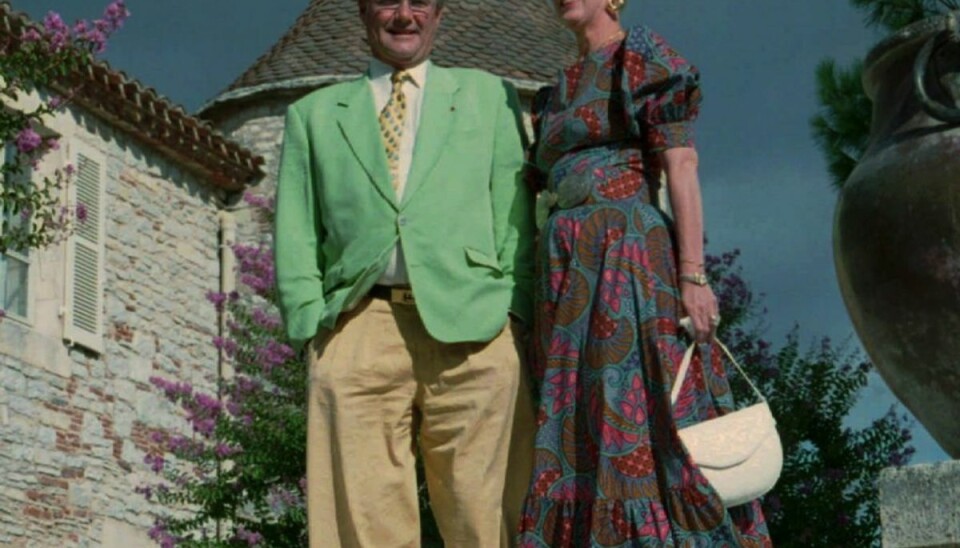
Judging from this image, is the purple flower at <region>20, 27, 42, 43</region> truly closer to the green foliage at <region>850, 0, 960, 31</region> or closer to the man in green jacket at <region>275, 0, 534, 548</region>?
the man in green jacket at <region>275, 0, 534, 548</region>

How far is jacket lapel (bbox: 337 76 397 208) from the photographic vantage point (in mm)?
4844

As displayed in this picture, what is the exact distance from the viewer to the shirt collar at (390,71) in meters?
5.00

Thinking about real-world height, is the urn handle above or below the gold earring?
below

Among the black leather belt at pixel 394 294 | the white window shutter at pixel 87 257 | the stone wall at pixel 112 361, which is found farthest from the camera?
the white window shutter at pixel 87 257

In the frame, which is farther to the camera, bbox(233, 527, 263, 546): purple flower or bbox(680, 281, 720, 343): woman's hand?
bbox(233, 527, 263, 546): purple flower

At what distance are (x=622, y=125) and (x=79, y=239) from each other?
1117 centimetres

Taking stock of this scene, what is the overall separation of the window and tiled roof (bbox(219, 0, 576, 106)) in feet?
14.4

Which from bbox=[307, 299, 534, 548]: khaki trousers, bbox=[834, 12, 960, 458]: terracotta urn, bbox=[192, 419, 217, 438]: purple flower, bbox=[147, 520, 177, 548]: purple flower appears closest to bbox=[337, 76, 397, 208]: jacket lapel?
bbox=[307, 299, 534, 548]: khaki trousers

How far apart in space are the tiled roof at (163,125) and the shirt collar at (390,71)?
9948 millimetres

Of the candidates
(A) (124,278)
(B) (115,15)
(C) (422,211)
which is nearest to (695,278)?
(C) (422,211)

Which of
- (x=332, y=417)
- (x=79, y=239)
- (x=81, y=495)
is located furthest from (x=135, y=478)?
(x=332, y=417)

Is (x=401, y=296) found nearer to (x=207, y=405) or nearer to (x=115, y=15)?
(x=115, y=15)

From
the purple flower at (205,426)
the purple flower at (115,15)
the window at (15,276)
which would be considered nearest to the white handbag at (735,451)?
the purple flower at (115,15)

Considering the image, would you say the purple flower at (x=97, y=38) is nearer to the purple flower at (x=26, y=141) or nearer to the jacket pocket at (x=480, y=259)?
the purple flower at (x=26, y=141)
